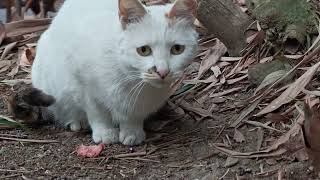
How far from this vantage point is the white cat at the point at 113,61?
304cm

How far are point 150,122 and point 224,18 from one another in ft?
2.98

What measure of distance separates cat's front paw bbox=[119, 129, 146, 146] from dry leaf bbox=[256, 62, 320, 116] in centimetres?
66

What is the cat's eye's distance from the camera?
308 centimetres

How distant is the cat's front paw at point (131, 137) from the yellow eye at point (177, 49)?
0.59 metres

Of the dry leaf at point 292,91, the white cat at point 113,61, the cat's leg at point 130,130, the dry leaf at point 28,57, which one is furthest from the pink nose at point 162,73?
the dry leaf at point 28,57

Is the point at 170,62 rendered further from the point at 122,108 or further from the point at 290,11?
the point at 290,11

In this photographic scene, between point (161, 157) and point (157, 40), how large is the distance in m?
0.65

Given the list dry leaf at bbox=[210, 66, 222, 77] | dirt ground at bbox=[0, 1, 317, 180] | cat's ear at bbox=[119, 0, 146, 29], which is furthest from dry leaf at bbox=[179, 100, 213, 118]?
cat's ear at bbox=[119, 0, 146, 29]

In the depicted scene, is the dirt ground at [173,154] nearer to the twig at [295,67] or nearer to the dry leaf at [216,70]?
the twig at [295,67]

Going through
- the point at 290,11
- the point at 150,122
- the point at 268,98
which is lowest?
the point at 150,122

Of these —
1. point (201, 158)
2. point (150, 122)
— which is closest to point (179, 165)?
point (201, 158)

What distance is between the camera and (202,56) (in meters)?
4.40

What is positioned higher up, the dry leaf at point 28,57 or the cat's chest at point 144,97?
the cat's chest at point 144,97

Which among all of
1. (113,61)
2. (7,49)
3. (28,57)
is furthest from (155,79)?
(7,49)
